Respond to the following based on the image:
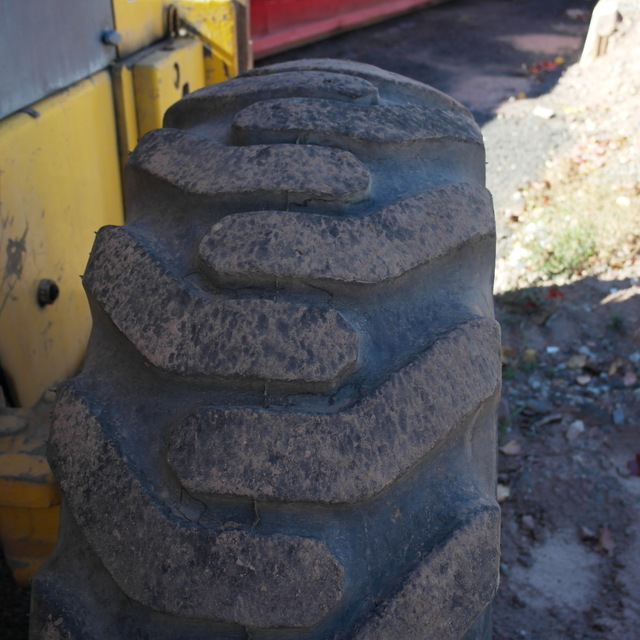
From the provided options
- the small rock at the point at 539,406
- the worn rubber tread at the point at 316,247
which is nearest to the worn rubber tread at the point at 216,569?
the worn rubber tread at the point at 316,247

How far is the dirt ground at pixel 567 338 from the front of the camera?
1752 millimetres

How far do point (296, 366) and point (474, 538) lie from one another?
0.95 ft

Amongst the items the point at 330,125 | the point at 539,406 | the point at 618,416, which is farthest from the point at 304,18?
the point at 330,125

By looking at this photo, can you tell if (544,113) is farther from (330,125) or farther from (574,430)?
(330,125)

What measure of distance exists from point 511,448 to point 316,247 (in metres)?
1.40

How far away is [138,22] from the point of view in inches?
72.0

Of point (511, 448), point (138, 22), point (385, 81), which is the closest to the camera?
point (385, 81)

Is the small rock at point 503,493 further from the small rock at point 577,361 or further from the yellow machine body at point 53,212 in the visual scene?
the yellow machine body at point 53,212

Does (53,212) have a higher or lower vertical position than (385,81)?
lower

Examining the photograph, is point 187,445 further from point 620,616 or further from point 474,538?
point 620,616

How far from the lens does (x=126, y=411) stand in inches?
38.4

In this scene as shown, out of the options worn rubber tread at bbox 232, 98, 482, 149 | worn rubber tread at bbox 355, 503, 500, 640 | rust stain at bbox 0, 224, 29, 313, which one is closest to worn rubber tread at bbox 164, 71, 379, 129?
worn rubber tread at bbox 232, 98, 482, 149

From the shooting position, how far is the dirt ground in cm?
175

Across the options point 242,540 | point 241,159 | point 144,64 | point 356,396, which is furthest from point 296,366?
point 144,64
